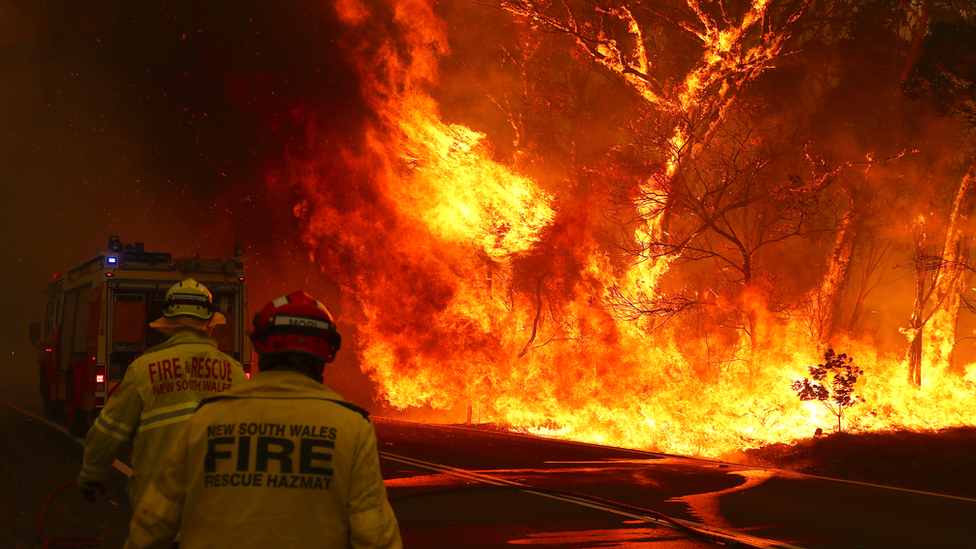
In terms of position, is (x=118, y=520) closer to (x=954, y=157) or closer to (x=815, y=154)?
(x=815, y=154)

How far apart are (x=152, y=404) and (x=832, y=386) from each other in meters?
15.0

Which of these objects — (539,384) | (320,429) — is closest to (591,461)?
(539,384)

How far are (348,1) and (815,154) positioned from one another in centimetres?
1326

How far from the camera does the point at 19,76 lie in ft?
229

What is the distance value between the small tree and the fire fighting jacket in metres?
13.7

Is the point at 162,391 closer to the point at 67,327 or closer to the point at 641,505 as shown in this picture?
the point at 641,505

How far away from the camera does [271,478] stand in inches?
98.0

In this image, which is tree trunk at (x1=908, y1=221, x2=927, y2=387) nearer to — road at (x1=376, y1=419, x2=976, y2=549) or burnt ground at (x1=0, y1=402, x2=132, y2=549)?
road at (x1=376, y1=419, x2=976, y2=549)

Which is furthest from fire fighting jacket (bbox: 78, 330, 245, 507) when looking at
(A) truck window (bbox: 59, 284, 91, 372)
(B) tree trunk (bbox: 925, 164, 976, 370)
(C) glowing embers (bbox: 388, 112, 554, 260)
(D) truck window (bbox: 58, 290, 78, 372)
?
(B) tree trunk (bbox: 925, 164, 976, 370)

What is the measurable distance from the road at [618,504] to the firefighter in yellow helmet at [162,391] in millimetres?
3112

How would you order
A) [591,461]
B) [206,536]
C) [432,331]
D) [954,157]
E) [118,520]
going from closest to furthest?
[206,536] < [118,520] < [591,461] < [432,331] < [954,157]

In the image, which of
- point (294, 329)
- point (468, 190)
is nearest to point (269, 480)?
point (294, 329)

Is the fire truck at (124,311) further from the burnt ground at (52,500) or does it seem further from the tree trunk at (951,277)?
the tree trunk at (951,277)

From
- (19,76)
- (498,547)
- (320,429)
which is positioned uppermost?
(19,76)
